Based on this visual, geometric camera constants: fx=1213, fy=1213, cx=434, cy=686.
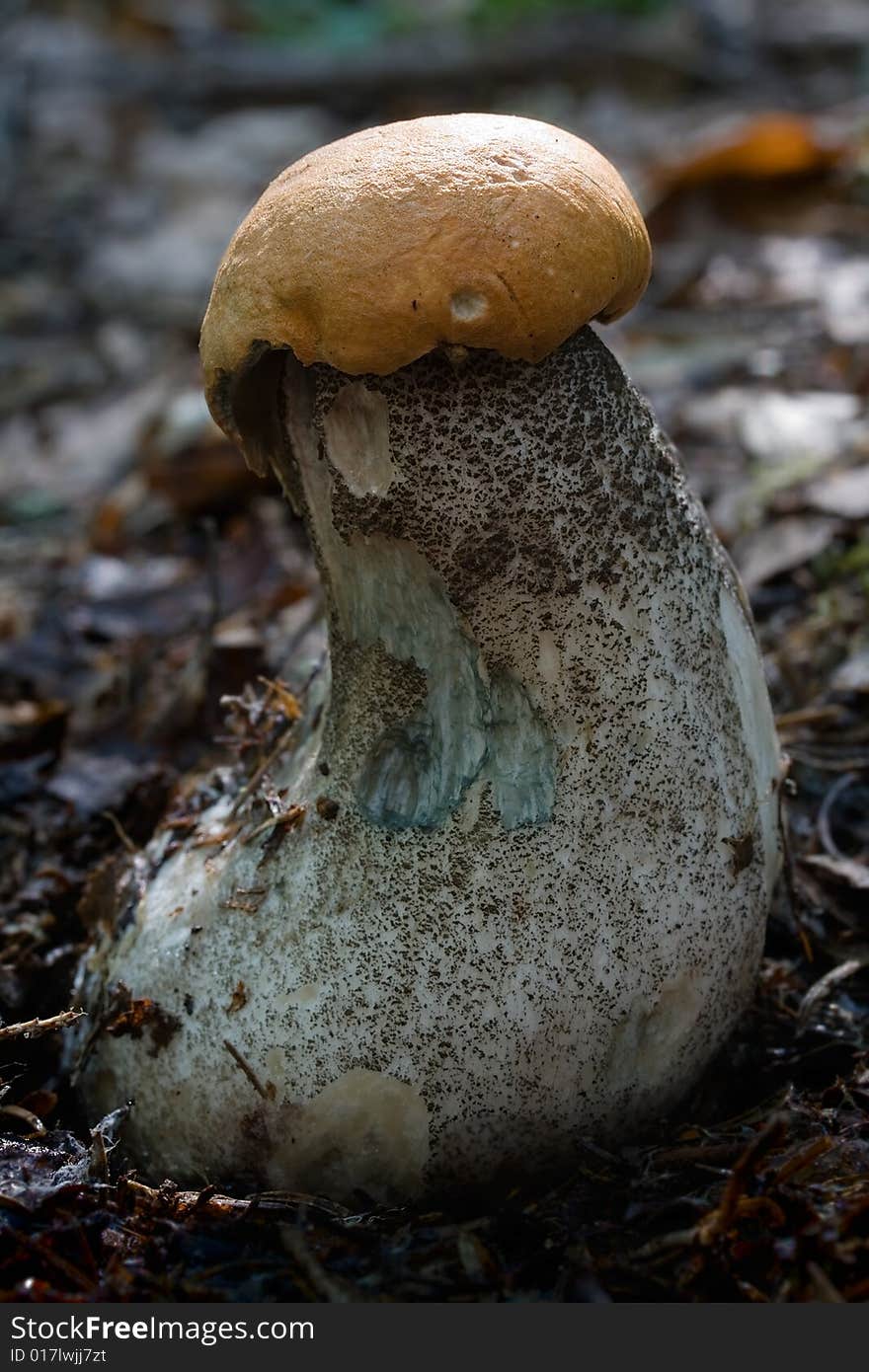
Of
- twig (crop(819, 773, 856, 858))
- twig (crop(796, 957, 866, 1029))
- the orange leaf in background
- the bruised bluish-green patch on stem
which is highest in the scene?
the orange leaf in background

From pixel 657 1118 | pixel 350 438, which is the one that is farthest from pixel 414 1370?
pixel 350 438

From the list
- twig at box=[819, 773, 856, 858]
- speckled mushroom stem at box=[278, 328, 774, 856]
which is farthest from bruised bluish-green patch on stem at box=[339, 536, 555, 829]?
twig at box=[819, 773, 856, 858]

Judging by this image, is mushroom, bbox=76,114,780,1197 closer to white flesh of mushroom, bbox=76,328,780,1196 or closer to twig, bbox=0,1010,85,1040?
white flesh of mushroom, bbox=76,328,780,1196

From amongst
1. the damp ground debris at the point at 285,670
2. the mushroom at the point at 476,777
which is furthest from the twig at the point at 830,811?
the mushroom at the point at 476,777

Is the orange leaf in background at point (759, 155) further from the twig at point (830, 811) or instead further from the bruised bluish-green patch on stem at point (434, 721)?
the bruised bluish-green patch on stem at point (434, 721)

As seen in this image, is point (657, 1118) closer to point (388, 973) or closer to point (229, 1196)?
point (388, 973)

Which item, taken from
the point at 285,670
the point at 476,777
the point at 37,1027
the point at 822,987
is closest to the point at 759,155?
the point at 285,670

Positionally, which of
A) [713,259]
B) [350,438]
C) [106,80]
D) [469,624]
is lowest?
[469,624]
